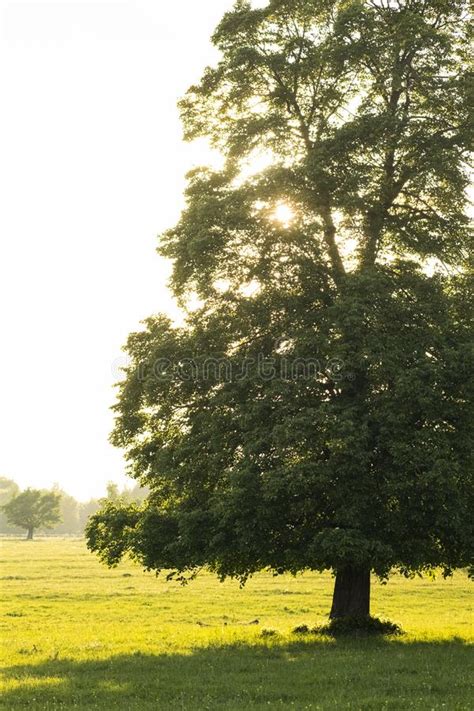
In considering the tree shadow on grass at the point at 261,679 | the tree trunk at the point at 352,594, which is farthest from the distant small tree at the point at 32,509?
the tree shadow on grass at the point at 261,679

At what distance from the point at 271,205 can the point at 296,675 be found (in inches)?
590

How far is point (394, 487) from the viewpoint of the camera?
18812mm

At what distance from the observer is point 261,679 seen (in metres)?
15.6

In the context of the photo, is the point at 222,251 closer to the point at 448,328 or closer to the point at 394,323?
the point at 394,323

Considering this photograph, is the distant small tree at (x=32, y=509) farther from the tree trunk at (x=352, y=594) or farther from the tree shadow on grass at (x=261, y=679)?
the tree shadow on grass at (x=261, y=679)

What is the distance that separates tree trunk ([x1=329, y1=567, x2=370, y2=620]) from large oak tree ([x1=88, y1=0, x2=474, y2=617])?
5 cm

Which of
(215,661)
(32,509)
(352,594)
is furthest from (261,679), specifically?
(32,509)

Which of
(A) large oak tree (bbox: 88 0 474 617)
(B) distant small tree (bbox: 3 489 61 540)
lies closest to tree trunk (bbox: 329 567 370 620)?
(A) large oak tree (bbox: 88 0 474 617)

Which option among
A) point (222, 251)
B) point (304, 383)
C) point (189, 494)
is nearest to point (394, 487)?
point (304, 383)

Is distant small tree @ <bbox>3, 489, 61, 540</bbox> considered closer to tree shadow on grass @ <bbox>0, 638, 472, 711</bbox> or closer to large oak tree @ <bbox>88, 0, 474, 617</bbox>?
large oak tree @ <bbox>88, 0, 474, 617</bbox>

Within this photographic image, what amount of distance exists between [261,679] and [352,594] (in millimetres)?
7871

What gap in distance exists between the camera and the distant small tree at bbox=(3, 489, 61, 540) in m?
121

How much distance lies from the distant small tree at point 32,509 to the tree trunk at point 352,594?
107 metres

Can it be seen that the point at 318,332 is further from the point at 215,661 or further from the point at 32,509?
the point at 32,509
